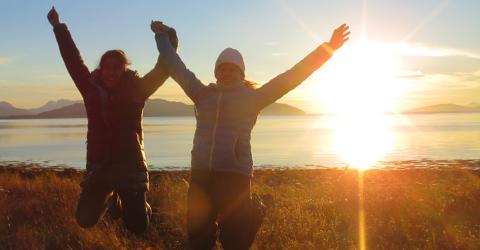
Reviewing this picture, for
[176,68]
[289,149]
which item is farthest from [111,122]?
[289,149]

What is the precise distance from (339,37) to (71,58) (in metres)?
3.18

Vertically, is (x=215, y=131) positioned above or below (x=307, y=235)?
above

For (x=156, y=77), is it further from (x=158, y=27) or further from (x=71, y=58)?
(x=71, y=58)

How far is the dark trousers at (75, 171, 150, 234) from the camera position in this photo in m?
6.71

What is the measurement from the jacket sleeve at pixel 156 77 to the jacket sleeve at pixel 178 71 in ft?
0.41

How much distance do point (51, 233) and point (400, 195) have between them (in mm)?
6958

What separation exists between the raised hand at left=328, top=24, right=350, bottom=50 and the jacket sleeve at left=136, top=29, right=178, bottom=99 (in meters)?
1.85

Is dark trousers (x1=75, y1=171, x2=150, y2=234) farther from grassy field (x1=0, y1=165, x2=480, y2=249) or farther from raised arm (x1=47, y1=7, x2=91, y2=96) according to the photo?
raised arm (x1=47, y1=7, x2=91, y2=96)

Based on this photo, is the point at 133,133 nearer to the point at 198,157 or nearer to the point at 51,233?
the point at 198,157

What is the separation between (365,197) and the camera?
1161 centimetres

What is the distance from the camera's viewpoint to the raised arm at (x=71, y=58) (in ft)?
21.5

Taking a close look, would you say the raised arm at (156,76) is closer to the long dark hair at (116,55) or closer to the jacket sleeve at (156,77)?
the jacket sleeve at (156,77)

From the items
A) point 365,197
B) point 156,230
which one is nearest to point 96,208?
point 156,230

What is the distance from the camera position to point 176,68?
19.4 feet
